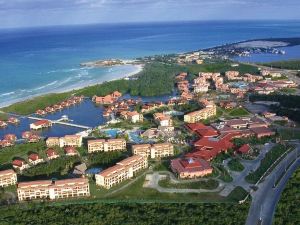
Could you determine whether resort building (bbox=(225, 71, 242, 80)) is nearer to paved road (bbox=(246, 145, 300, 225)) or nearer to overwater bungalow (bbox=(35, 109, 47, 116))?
overwater bungalow (bbox=(35, 109, 47, 116))

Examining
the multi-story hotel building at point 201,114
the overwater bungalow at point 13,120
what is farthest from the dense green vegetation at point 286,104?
the overwater bungalow at point 13,120

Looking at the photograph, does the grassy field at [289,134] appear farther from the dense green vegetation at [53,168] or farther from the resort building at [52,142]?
the resort building at [52,142]

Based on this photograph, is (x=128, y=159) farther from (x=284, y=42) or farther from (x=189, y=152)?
(x=284, y=42)

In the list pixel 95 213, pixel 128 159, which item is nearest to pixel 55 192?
pixel 95 213

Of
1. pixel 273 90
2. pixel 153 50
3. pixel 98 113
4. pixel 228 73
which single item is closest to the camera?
pixel 98 113

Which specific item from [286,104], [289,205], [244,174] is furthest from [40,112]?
[289,205]

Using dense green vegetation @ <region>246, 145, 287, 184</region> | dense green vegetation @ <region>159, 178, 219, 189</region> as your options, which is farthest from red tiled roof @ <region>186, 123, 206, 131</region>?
dense green vegetation @ <region>159, 178, 219, 189</region>

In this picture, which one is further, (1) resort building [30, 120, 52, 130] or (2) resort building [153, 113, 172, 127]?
(1) resort building [30, 120, 52, 130]
